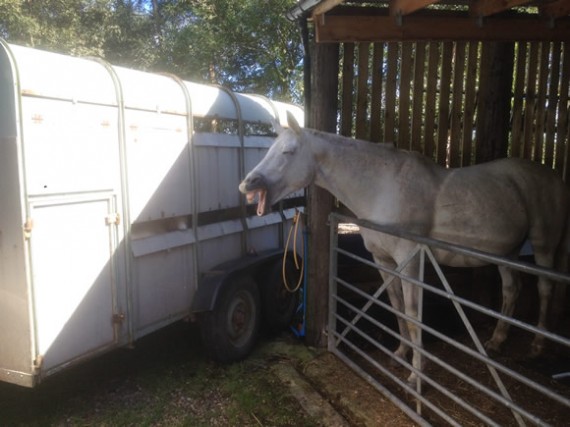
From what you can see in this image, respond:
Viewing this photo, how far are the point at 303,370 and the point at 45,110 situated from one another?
114 inches

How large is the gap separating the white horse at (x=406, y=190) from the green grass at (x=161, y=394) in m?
1.14

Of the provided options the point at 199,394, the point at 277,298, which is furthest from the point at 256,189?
the point at 277,298

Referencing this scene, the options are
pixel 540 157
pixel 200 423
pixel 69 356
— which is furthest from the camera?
pixel 540 157

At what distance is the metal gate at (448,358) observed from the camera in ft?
8.83

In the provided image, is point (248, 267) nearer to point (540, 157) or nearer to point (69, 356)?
point (69, 356)

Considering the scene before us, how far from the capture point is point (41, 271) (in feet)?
9.18

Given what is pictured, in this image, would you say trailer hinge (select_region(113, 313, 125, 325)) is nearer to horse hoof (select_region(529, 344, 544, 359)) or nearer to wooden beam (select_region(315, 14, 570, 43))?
wooden beam (select_region(315, 14, 570, 43))

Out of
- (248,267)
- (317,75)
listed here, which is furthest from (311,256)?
(317,75)

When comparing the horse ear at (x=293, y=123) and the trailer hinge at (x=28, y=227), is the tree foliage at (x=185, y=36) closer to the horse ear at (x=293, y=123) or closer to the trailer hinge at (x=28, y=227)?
the horse ear at (x=293, y=123)

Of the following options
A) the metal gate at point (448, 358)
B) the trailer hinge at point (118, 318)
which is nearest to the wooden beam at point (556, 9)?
the metal gate at point (448, 358)

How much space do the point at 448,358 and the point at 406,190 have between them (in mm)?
1650

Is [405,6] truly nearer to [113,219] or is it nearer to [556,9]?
[556,9]

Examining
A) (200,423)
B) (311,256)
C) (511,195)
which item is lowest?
(200,423)

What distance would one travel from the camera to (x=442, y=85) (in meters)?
4.68
